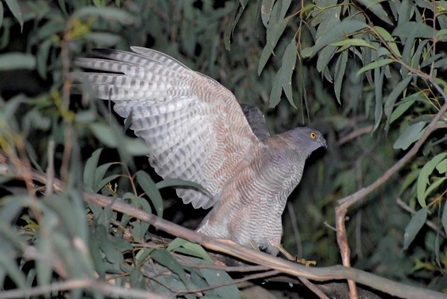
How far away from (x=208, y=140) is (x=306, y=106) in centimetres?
62

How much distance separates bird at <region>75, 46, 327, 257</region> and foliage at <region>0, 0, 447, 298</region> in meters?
0.18

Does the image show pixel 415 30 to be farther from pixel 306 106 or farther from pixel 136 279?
pixel 136 279

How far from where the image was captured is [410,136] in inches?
129

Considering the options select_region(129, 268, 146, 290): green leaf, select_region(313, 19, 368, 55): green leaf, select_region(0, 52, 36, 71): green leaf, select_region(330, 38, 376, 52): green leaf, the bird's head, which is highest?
select_region(0, 52, 36, 71): green leaf

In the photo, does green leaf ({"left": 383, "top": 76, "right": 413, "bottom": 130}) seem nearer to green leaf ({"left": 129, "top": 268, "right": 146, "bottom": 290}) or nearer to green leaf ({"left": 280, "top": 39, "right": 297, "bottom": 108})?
green leaf ({"left": 280, "top": 39, "right": 297, "bottom": 108})

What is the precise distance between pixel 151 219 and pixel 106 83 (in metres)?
1.30

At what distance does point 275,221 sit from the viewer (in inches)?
166

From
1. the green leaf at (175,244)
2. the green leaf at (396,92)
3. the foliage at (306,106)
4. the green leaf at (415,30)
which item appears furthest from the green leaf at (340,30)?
the green leaf at (175,244)

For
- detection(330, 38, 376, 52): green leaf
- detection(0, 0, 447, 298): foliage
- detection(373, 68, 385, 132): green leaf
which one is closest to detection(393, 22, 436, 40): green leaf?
detection(0, 0, 447, 298): foliage

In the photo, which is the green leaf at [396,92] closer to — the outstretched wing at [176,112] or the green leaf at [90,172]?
the outstretched wing at [176,112]

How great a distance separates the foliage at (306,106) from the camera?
3131mm

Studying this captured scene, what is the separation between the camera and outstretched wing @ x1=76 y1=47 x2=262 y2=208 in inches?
153

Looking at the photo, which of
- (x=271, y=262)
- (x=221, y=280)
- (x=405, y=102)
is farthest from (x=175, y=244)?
(x=405, y=102)

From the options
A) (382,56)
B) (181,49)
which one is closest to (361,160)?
(181,49)
